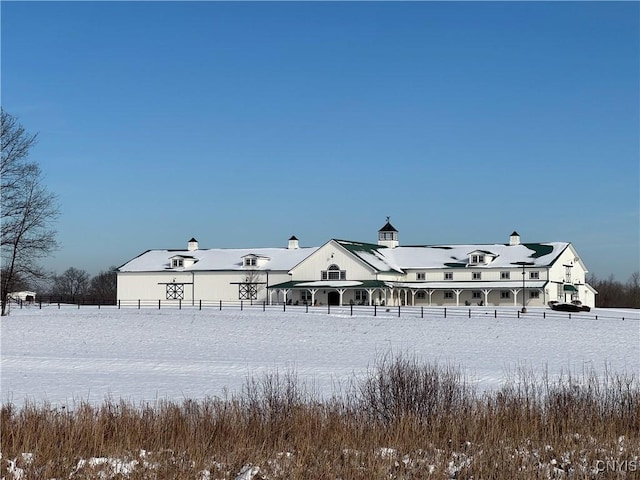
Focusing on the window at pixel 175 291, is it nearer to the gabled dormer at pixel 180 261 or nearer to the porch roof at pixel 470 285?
the gabled dormer at pixel 180 261

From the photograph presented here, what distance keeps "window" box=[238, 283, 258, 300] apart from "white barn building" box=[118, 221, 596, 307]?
9cm

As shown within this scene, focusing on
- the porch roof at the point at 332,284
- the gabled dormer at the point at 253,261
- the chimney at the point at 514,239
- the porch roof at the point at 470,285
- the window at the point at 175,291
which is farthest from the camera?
the chimney at the point at 514,239

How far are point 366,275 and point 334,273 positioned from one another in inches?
123

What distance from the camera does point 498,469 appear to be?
37.1ft

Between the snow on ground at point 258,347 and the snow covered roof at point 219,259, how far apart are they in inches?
649

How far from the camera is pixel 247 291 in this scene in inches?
2918

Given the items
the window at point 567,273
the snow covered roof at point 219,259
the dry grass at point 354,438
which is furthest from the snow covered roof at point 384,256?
the dry grass at point 354,438


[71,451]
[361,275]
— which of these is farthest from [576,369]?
[361,275]

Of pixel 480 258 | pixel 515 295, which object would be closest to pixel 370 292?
pixel 480 258

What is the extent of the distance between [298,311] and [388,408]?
41.9 meters

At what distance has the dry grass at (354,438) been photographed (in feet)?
37.4

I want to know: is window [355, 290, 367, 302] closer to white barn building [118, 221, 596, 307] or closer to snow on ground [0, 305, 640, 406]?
white barn building [118, 221, 596, 307]

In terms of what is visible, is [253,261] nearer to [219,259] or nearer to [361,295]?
[219,259]

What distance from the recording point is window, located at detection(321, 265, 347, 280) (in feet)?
232
